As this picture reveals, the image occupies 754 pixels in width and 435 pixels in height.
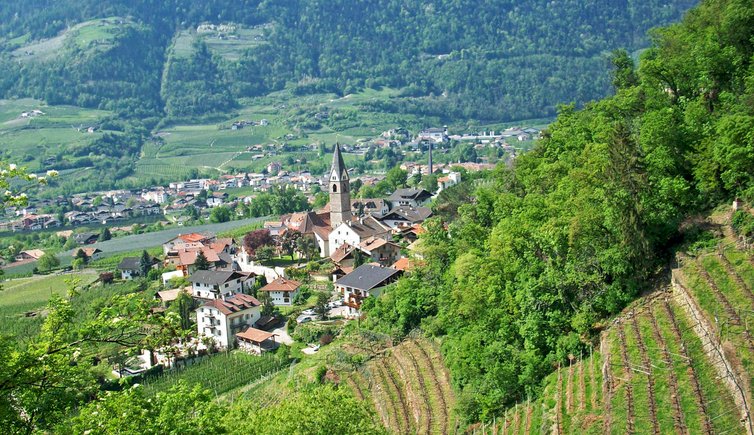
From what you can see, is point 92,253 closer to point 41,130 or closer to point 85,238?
point 85,238

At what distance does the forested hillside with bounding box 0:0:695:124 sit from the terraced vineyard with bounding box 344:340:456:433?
12682 centimetres

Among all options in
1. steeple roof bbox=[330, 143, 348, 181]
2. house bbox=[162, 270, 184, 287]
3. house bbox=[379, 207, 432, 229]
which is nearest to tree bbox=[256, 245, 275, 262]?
house bbox=[162, 270, 184, 287]

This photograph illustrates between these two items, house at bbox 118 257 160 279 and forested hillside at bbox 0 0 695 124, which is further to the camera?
forested hillside at bbox 0 0 695 124

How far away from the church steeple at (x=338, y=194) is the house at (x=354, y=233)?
8.21 feet

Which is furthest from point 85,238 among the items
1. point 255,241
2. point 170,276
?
point 255,241

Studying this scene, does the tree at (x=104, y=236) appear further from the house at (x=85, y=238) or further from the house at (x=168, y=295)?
the house at (x=168, y=295)

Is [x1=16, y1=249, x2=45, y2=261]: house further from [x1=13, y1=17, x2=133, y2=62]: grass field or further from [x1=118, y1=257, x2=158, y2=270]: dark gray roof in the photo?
[x1=13, y1=17, x2=133, y2=62]: grass field

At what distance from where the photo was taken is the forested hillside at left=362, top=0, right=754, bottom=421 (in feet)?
65.3

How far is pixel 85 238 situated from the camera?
7912cm

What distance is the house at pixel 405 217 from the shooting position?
5647 cm

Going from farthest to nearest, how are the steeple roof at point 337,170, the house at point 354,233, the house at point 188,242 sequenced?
1. the house at point 188,242
2. the steeple roof at point 337,170
3. the house at point 354,233

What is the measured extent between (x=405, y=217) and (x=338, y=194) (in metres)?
5.28

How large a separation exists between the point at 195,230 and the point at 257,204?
24.5 ft

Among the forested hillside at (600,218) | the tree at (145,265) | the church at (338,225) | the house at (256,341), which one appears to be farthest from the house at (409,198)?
the forested hillside at (600,218)
